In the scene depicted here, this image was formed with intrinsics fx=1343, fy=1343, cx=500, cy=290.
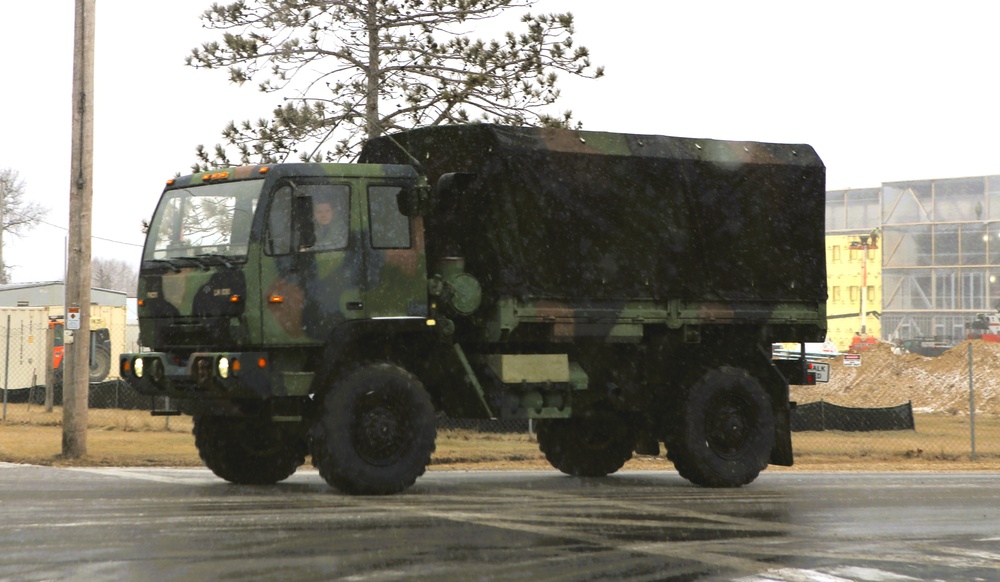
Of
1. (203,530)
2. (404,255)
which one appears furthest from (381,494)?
(203,530)

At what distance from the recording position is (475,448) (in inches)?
854

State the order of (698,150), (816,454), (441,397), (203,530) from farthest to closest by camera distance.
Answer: (816,454) → (698,150) → (441,397) → (203,530)

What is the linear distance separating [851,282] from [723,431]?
103 metres

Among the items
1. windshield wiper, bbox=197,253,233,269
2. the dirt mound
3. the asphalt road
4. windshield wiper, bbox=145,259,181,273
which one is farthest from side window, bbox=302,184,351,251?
Answer: the dirt mound

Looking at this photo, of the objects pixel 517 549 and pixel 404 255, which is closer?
pixel 517 549

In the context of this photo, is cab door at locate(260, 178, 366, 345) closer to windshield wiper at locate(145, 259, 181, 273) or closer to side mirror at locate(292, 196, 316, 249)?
side mirror at locate(292, 196, 316, 249)

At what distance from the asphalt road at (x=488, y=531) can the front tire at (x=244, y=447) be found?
0.84ft

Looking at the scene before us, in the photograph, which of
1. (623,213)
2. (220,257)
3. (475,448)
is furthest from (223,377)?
(475,448)

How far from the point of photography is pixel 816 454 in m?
23.2

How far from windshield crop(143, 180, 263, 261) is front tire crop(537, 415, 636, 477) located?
5333 mm

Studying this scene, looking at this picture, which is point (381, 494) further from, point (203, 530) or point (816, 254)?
point (816, 254)

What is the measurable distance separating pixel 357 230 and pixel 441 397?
218 cm

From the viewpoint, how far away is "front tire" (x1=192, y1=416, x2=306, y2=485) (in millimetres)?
13945

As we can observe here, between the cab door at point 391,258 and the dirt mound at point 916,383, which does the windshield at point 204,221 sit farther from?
the dirt mound at point 916,383
